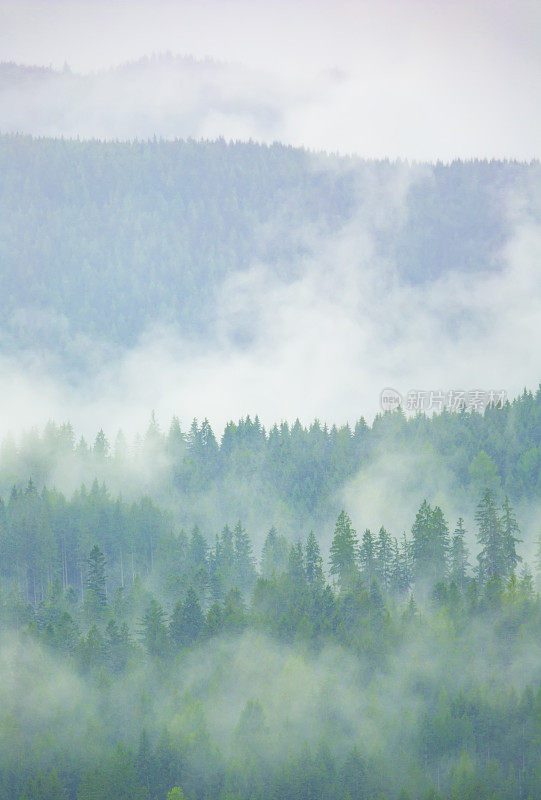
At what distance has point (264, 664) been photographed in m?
91.2

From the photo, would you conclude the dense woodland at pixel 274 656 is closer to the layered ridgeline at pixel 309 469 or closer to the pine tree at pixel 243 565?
the pine tree at pixel 243 565

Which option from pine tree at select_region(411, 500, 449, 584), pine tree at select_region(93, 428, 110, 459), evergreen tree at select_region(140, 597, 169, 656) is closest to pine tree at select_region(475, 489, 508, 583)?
pine tree at select_region(411, 500, 449, 584)

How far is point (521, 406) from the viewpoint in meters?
141

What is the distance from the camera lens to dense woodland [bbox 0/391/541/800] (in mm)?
80125

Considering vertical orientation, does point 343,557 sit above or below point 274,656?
above

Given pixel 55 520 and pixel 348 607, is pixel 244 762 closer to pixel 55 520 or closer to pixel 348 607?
pixel 348 607

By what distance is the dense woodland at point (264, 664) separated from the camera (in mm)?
80125

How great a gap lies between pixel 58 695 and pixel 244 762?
1634cm

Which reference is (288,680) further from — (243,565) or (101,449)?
(101,449)

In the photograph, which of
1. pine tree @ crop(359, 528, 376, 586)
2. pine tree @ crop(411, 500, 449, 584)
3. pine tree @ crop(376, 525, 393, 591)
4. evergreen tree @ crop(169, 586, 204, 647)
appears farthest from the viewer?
pine tree @ crop(376, 525, 393, 591)

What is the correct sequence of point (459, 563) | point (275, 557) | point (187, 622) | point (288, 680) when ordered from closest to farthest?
point (288, 680) → point (187, 622) → point (459, 563) → point (275, 557)

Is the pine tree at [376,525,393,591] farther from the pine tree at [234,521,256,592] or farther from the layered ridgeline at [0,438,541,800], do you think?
the pine tree at [234,521,256,592]

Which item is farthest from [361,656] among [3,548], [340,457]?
[340,457]

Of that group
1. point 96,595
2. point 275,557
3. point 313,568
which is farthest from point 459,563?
point 96,595
